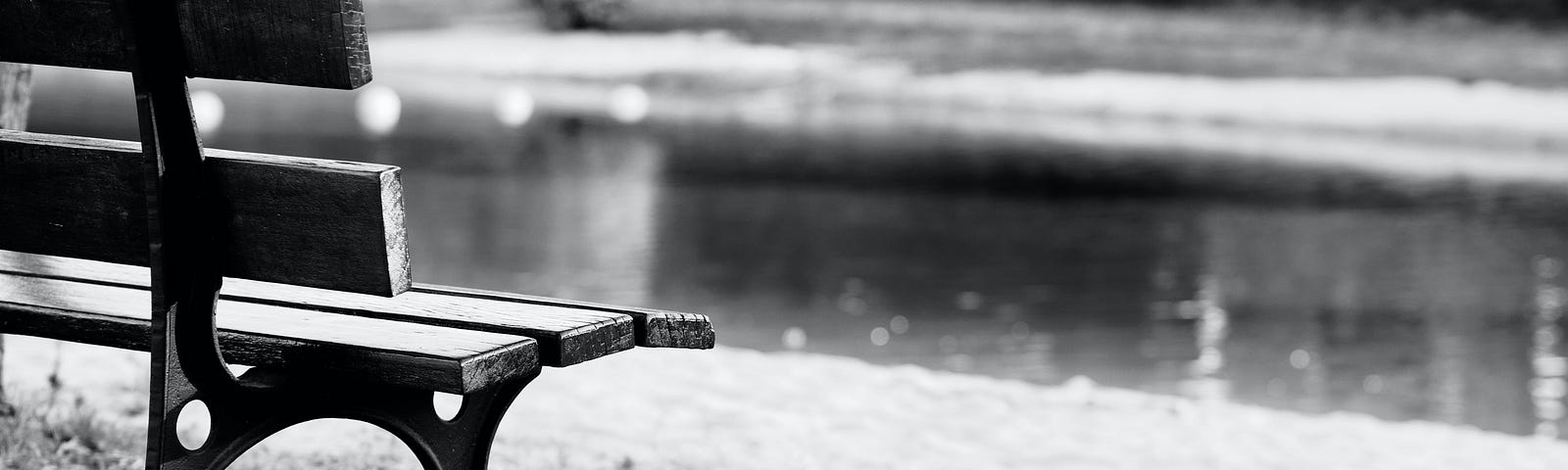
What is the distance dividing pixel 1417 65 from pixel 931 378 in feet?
104

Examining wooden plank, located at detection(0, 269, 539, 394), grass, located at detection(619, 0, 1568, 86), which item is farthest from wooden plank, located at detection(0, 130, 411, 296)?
grass, located at detection(619, 0, 1568, 86)

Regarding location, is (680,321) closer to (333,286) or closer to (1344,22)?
(333,286)

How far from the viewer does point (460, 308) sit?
2.74 m

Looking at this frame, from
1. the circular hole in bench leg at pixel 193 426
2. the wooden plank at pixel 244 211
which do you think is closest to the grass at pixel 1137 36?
the circular hole in bench leg at pixel 193 426

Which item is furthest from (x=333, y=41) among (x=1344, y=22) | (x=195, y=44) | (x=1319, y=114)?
(x=1344, y=22)

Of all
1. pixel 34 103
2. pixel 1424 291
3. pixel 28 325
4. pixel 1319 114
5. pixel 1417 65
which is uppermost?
pixel 1417 65

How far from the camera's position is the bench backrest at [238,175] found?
2.27 m

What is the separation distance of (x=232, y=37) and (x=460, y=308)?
62cm

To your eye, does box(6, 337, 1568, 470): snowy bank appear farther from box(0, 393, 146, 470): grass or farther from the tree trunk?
the tree trunk

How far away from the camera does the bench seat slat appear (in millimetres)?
2555

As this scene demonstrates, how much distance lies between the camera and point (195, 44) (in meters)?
2.35

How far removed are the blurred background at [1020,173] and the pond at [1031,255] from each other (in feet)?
0.15

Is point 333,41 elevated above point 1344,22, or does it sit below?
below

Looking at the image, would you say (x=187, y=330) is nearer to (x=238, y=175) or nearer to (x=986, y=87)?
(x=238, y=175)
